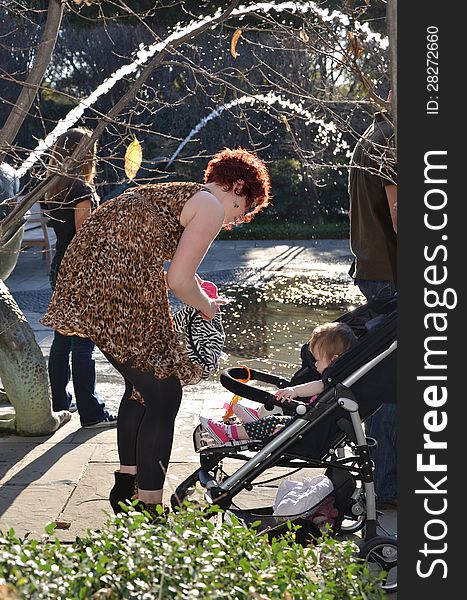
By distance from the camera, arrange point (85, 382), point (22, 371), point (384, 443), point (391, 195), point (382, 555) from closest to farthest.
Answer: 1. point (382, 555)
2. point (391, 195)
3. point (384, 443)
4. point (22, 371)
5. point (85, 382)

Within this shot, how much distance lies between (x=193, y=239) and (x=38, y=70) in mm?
1122

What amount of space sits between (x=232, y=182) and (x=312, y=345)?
782 millimetres

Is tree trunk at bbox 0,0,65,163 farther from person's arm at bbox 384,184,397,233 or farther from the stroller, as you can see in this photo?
person's arm at bbox 384,184,397,233

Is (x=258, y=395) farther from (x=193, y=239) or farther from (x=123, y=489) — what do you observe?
(x=123, y=489)

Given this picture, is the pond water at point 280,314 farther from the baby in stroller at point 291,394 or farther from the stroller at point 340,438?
the stroller at point 340,438

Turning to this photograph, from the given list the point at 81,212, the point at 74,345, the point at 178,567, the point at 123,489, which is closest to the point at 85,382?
the point at 74,345

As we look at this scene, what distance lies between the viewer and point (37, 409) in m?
5.75

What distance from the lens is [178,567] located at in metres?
2.53

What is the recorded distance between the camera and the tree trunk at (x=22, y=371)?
224 inches

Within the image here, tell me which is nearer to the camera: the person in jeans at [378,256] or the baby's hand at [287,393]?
the baby's hand at [287,393]

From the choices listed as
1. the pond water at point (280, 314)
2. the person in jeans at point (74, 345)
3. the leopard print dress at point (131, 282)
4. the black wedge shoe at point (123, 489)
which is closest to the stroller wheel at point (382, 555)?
the leopard print dress at point (131, 282)

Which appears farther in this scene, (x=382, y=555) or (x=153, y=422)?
(x=153, y=422)

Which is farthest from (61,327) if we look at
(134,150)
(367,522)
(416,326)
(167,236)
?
(416,326)

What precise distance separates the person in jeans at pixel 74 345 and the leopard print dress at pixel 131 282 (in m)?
1.35
